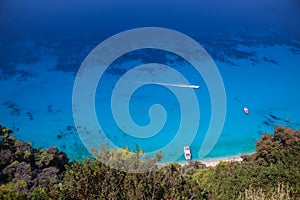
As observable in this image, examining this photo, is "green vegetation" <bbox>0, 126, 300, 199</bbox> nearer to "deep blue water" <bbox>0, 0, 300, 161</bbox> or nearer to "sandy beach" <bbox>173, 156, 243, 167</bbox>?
"sandy beach" <bbox>173, 156, 243, 167</bbox>

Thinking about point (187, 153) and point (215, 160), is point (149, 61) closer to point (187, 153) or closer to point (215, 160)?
point (187, 153)

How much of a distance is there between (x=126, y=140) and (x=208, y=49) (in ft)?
41.2

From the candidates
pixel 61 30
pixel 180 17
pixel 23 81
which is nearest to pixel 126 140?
pixel 23 81

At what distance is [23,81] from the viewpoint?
21.6 metres

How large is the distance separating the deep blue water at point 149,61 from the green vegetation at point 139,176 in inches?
218

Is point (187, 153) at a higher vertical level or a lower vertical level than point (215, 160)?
higher

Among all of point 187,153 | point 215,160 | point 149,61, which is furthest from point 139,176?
point 149,61

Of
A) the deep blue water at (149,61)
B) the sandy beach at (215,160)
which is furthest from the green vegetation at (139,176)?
the deep blue water at (149,61)

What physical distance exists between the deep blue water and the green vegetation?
554 centimetres

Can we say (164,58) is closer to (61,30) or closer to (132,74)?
(132,74)

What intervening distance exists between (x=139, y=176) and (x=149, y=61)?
18967 millimetres

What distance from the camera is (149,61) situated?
79.9 ft

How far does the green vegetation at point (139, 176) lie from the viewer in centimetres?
558

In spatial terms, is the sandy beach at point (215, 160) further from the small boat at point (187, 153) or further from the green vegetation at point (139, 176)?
the green vegetation at point (139, 176)
